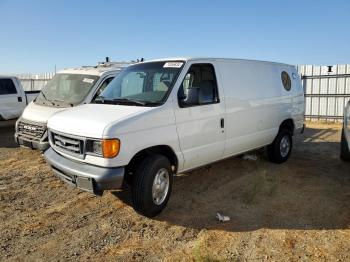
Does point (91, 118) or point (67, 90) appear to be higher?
point (67, 90)

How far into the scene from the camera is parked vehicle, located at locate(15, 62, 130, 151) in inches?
272

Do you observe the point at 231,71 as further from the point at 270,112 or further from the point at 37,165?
the point at 37,165

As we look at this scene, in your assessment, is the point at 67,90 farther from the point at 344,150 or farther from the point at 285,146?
the point at 344,150

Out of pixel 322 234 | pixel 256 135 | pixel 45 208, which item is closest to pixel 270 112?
pixel 256 135

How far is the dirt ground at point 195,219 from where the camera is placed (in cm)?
370

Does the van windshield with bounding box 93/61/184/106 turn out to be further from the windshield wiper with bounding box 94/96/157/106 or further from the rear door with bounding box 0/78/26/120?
the rear door with bounding box 0/78/26/120

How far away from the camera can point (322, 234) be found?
13.4 ft

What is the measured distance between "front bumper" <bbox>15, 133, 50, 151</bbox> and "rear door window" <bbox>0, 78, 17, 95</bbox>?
3.95 metres

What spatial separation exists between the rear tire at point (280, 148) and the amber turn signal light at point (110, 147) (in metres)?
4.14

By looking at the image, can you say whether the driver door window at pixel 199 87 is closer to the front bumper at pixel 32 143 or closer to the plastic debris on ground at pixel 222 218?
the plastic debris on ground at pixel 222 218

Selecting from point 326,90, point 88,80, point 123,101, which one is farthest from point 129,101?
point 326,90

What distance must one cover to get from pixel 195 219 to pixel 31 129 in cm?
429

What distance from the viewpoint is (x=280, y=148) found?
716cm

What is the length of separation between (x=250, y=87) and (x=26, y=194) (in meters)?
4.22
